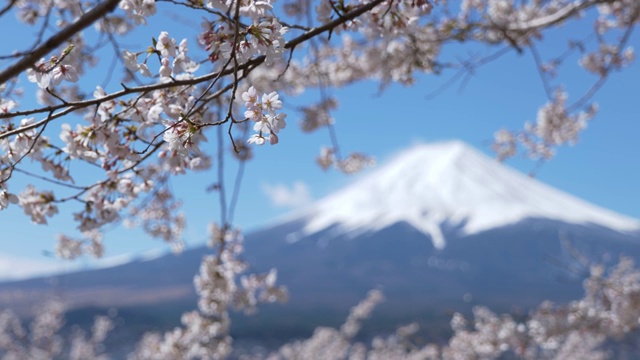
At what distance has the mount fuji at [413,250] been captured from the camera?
6264 cm

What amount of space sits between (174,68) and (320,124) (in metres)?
4.65

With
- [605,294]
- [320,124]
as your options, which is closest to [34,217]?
[320,124]

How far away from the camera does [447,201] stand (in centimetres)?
11881

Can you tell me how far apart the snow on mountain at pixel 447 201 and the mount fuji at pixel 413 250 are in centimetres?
25

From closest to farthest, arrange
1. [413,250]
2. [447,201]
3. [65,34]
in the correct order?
1. [65,34]
2. [413,250]
3. [447,201]

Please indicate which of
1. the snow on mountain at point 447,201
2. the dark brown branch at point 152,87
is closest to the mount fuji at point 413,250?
the snow on mountain at point 447,201

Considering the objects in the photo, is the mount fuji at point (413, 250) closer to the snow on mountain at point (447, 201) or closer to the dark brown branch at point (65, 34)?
the snow on mountain at point (447, 201)

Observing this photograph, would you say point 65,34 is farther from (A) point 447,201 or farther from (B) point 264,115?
(A) point 447,201

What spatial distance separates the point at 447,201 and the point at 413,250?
24.3m

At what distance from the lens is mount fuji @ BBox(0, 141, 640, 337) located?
6264 cm

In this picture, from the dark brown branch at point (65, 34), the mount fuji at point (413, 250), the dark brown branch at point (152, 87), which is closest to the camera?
the dark brown branch at point (65, 34)

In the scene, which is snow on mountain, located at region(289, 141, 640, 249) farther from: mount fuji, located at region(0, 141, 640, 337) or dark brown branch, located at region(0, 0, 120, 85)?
dark brown branch, located at region(0, 0, 120, 85)

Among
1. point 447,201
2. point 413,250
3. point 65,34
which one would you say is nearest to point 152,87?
point 65,34

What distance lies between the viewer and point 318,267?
87250mm
